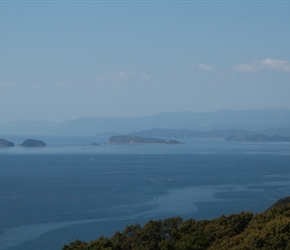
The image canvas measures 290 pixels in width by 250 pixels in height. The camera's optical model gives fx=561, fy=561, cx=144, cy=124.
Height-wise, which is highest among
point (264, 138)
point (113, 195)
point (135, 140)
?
point (264, 138)

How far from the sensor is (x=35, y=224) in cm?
2572

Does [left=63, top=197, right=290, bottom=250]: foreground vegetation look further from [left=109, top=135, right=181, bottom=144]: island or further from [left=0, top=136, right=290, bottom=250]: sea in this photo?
[left=109, top=135, right=181, bottom=144]: island

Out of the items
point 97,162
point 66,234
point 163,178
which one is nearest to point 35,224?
point 66,234

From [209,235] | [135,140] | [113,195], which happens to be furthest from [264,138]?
[209,235]

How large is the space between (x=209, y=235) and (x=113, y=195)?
2283cm

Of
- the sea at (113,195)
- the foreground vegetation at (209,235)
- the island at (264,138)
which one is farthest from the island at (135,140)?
the foreground vegetation at (209,235)

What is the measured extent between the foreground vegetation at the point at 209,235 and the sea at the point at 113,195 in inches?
359

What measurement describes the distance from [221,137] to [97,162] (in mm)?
90353

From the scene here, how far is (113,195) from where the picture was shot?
34.9 metres

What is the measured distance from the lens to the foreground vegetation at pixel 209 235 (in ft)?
35.1

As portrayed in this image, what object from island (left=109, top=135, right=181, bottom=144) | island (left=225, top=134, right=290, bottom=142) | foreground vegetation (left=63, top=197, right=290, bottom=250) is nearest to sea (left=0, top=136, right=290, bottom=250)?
foreground vegetation (left=63, top=197, right=290, bottom=250)

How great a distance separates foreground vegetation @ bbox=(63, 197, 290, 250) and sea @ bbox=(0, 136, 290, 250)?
9113mm

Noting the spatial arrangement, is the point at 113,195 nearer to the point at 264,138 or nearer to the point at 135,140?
the point at 135,140

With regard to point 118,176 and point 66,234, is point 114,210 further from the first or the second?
point 118,176
